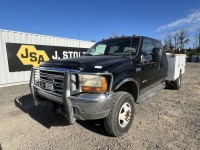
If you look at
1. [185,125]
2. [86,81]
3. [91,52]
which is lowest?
[185,125]

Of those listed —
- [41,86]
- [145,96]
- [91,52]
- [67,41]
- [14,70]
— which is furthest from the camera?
[67,41]

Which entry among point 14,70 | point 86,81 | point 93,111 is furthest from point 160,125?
point 14,70

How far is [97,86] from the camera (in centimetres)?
258

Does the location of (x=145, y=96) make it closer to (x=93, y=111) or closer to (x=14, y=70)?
(x=93, y=111)

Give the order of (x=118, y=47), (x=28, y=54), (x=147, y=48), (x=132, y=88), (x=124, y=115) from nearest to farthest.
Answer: (x=124, y=115) → (x=132, y=88) → (x=118, y=47) → (x=147, y=48) → (x=28, y=54)

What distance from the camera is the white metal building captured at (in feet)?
26.9

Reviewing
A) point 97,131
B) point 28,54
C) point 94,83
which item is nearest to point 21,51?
point 28,54

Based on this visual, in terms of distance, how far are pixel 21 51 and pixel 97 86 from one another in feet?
25.7

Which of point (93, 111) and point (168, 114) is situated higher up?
point (93, 111)

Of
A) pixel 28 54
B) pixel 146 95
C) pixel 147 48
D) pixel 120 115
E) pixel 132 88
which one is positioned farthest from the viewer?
pixel 28 54

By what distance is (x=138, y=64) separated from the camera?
3553 mm

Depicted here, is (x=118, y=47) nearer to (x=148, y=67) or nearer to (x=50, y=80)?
(x=148, y=67)

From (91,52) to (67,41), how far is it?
286 inches

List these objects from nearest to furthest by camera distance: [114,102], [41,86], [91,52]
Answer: [114,102]
[41,86]
[91,52]
